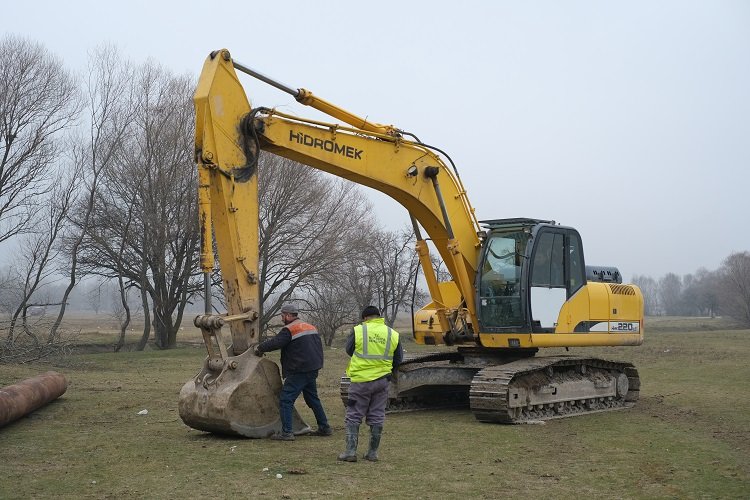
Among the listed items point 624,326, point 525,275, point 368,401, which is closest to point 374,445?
point 368,401

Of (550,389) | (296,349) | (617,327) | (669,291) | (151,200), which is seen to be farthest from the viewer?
(669,291)

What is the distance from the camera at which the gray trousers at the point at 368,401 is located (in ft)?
28.3

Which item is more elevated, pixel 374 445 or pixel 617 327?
pixel 617 327

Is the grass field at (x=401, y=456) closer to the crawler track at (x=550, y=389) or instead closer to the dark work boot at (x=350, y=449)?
the dark work boot at (x=350, y=449)

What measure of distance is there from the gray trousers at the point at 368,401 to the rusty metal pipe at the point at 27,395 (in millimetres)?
4576

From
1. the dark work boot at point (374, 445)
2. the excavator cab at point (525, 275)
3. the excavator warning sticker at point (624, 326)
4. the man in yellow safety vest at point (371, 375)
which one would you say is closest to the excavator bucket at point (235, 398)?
the man in yellow safety vest at point (371, 375)

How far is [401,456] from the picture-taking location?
8859 mm

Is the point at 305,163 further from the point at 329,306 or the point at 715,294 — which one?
the point at 715,294

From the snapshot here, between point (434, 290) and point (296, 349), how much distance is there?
386cm

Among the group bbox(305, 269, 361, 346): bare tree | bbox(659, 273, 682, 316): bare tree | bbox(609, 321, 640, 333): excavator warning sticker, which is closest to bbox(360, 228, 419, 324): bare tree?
bbox(305, 269, 361, 346): bare tree

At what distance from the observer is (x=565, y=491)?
7219 millimetres

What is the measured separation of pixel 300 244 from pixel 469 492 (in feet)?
88.9

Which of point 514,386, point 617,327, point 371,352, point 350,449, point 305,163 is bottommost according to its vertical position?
point 350,449

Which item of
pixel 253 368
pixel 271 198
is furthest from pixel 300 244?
pixel 253 368
